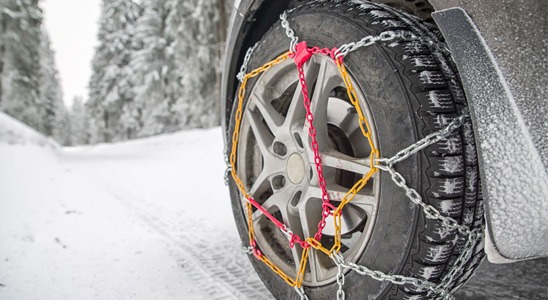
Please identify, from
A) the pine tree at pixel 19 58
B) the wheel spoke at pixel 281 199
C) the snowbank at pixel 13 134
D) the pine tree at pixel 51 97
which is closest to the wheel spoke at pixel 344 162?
the wheel spoke at pixel 281 199

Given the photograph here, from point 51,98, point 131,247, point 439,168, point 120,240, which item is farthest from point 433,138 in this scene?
point 51,98

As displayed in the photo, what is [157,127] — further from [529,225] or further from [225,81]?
[529,225]

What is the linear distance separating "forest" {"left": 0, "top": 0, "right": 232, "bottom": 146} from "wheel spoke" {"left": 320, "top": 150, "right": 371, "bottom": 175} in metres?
12.1

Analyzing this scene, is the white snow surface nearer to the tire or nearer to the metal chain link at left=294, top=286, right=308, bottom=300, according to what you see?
the metal chain link at left=294, top=286, right=308, bottom=300

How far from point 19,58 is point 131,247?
20.1 m

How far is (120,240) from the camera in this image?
329 centimetres

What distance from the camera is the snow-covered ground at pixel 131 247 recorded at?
7.25ft

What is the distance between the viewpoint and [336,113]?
1.77 meters

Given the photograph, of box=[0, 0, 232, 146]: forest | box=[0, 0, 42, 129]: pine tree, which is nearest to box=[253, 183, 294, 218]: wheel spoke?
box=[0, 0, 232, 146]: forest

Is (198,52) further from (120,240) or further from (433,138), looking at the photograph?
(433,138)

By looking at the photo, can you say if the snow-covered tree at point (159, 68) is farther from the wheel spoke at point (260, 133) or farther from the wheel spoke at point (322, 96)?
the wheel spoke at point (322, 96)

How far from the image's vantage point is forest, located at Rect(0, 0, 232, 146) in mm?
16391

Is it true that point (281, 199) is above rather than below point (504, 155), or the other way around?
below

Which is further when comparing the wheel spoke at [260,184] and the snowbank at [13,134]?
the snowbank at [13,134]
